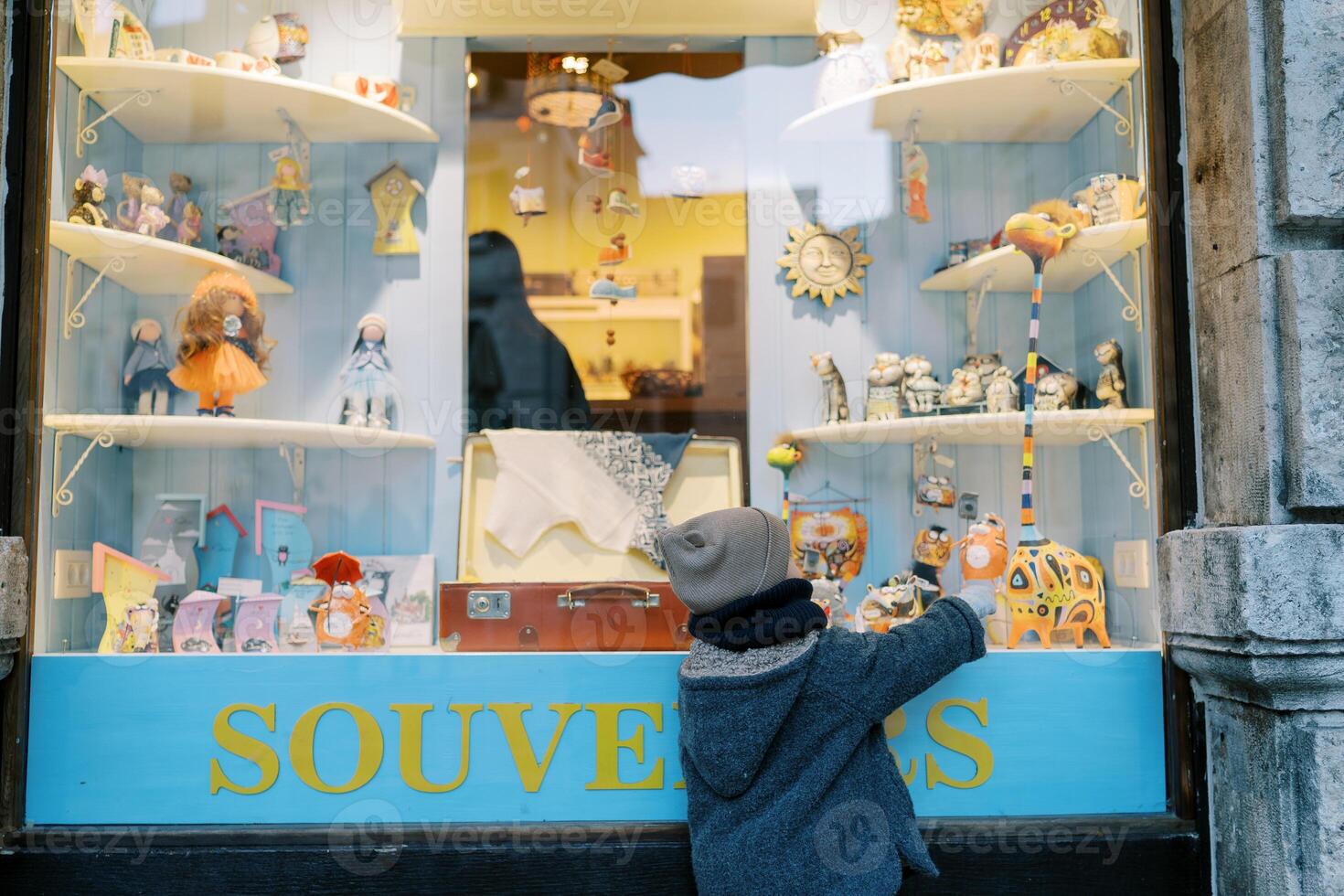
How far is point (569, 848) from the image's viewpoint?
2.73 m

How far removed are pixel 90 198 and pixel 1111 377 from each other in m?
2.53

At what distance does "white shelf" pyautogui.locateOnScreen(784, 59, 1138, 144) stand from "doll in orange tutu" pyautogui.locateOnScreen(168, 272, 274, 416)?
5.21 ft

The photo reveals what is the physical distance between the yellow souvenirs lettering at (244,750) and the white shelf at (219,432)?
0.72 m

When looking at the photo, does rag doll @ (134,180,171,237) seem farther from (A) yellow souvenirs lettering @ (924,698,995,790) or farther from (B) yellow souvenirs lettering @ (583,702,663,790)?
(A) yellow souvenirs lettering @ (924,698,995,790)

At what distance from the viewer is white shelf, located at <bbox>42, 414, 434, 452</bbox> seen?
2.99 m

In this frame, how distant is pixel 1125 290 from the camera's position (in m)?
2.94

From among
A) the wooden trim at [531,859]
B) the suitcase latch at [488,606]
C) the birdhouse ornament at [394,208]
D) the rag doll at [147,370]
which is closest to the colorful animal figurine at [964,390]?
the wooden trim at [531,859]

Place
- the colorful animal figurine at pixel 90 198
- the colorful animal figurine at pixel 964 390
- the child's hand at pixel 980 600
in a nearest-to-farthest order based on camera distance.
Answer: the child's hand at pixel 980 600, the colorful animal figurine at pixel 90 198, the colorful animal figurine at pixel 964 390

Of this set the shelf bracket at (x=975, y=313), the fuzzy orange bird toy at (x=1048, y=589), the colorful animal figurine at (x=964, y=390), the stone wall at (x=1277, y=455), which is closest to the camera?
the stone wall at (x=1277, y=455)

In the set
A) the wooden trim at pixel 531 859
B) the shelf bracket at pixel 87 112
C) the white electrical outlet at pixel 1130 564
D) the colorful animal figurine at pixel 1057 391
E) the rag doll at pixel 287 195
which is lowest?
the wooden trim at pixel 531 859

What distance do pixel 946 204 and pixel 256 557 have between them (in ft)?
6.88

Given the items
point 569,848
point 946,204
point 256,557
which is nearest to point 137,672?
point 256,557

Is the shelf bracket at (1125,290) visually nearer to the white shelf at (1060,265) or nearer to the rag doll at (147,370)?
the white shelf at (1060,265)

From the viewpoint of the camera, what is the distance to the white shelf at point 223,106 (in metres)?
3.08
